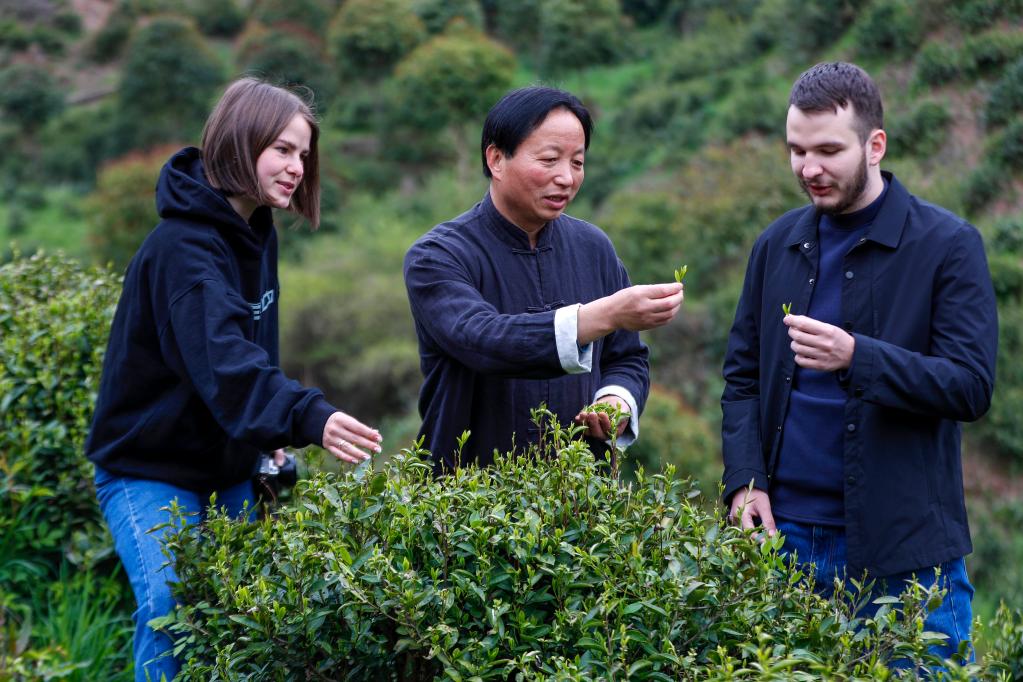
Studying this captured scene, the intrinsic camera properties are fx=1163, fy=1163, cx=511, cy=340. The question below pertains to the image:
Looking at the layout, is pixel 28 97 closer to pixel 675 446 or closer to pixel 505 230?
pixel 675 446

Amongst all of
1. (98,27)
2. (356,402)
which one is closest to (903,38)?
(356,402)

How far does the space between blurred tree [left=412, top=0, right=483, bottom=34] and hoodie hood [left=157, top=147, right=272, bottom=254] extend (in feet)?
83.6

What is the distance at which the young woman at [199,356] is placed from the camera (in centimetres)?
282

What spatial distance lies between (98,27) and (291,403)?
105 feet

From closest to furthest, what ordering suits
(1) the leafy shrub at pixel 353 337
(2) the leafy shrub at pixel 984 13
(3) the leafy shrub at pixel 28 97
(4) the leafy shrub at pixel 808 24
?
(2) the leafy shrub at pixel 984 13, (1) the leafy shrub at pixel 353 337, (4) the leafy shrub at pixel 808 24, (3) the leafy shrub at pixel 28 97

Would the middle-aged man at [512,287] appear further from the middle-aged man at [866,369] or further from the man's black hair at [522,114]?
the middle-aged man at [866,369]

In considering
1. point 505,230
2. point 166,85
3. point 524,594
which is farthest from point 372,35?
point 524,594

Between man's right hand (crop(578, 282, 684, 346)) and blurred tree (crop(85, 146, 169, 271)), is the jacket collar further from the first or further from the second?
blurred tree (crop(85, 146, 169, 271))

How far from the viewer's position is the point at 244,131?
3070mm

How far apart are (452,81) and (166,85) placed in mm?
7034

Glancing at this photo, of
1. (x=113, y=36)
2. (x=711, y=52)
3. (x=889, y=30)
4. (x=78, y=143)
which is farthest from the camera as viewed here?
(x=113, y=36)

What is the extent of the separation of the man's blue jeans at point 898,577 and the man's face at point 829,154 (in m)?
0.83

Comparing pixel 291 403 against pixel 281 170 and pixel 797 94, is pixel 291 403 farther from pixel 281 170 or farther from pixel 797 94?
pixel 797 94

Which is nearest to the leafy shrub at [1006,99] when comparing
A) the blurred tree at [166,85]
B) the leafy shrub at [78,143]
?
the blurred tree at [166,85]
